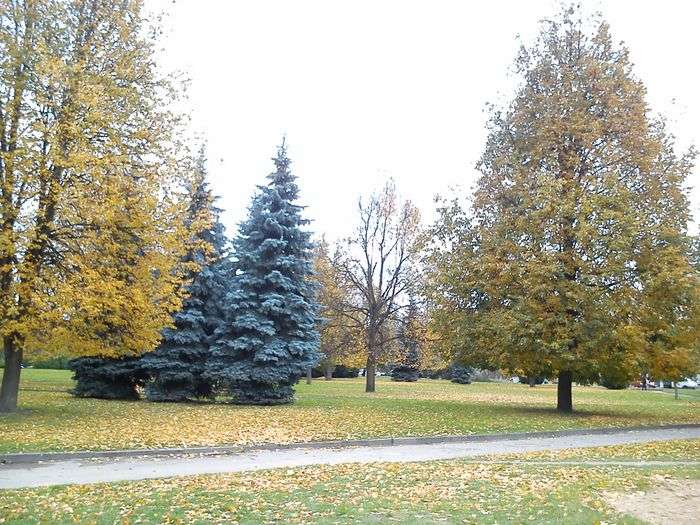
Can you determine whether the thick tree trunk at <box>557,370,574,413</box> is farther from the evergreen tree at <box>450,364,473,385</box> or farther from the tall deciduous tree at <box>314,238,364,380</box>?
the evergreen tree at <box>450,364,473,385</box>

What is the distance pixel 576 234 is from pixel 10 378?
16222 mm

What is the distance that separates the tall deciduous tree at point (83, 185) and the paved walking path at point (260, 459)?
521cm

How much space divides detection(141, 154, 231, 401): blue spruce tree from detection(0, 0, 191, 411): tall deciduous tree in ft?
21.6

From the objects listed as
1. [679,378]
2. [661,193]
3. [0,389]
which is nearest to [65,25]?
[0,389]

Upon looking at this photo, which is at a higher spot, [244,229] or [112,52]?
[112,52]

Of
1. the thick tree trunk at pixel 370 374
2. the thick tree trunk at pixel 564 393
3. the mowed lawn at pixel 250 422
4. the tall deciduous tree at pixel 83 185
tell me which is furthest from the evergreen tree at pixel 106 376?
the thick tree trunk at pixel 564 393

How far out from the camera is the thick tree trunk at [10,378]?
15828mm

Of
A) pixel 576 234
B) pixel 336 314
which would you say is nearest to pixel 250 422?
pixel 576 234

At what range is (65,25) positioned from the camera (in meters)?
16.5

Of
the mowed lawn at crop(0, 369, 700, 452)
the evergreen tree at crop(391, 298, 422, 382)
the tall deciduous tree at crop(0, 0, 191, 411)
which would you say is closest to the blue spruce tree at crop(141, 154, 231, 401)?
the mowed lawn at crop(0, 369, 700, 452)

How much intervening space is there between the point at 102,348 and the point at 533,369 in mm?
13033

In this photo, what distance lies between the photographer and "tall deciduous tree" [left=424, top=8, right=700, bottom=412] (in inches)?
723

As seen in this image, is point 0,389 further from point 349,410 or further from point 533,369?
point 533,369

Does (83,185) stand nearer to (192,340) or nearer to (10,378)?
(10,378)
